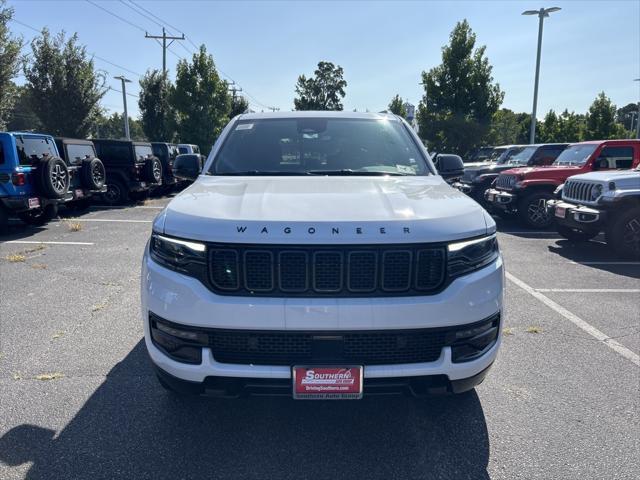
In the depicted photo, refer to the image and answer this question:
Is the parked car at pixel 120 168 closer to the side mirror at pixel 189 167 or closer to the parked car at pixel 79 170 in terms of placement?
the parked car at pixel 79 170

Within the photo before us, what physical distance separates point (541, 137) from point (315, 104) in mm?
33481

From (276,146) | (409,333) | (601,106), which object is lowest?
(409,333)

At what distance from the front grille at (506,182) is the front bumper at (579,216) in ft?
7.14

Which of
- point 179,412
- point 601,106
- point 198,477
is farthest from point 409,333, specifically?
point 601,106

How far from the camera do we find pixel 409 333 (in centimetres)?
231

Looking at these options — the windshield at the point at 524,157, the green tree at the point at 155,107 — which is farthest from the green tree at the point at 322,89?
the windshield at the point at 524,157

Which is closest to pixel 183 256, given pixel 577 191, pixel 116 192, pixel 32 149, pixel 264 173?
pixel 264 173

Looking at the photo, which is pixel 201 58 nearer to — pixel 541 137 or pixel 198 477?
pixel 541 137

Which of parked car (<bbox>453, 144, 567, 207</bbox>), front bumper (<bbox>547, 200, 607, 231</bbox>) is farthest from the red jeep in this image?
front bumper (<bbox>547, 200, 607, 231</bbox>)

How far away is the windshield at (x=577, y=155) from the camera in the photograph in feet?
33.9

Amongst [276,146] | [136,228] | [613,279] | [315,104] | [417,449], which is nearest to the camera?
[417,449]

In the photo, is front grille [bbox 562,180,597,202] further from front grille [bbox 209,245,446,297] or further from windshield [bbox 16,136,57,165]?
windshield [bbox 16,136,57,165]

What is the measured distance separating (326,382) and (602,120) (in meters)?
31.6

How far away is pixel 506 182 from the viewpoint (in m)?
11.3
